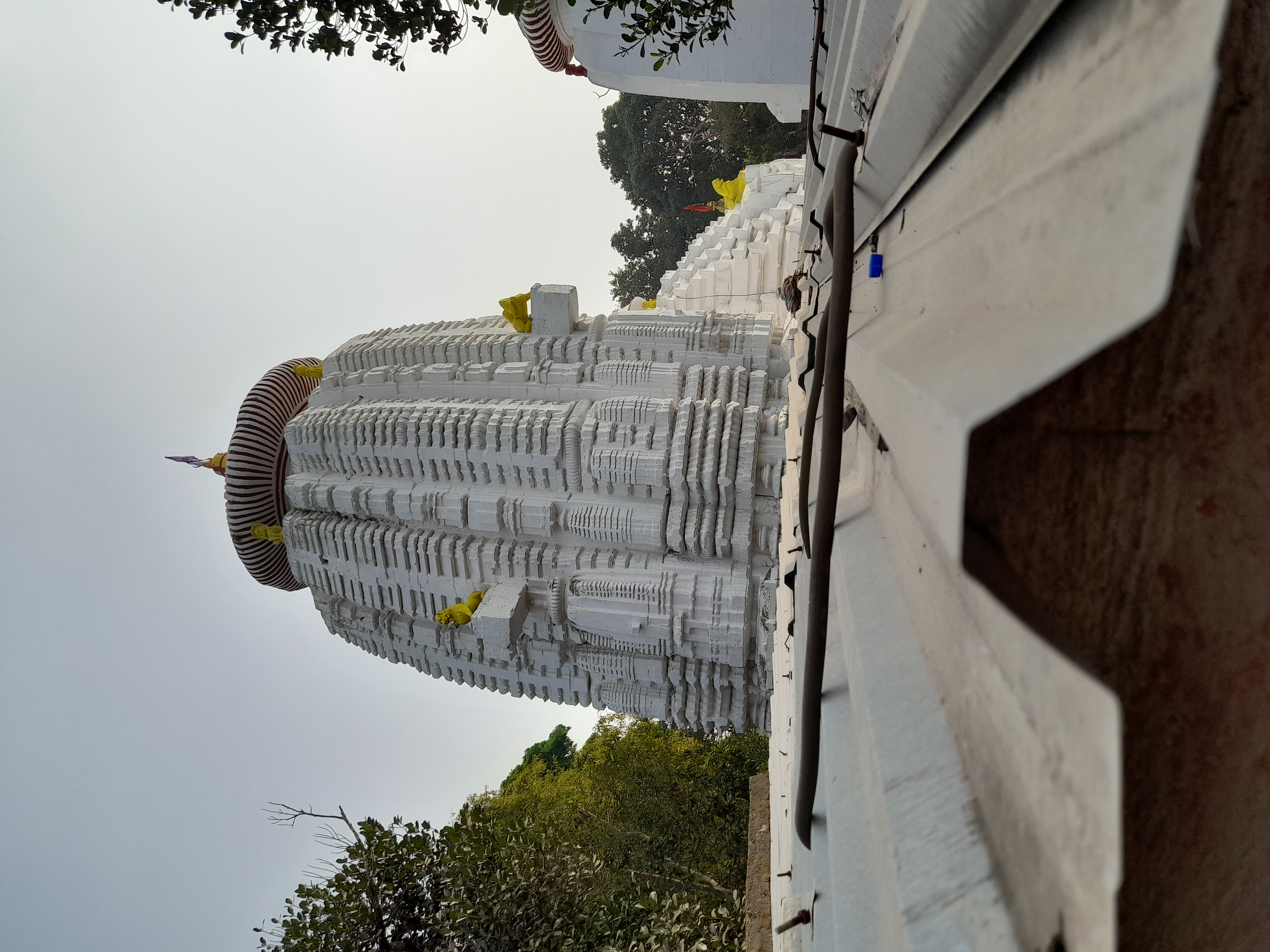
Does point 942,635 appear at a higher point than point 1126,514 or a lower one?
lower

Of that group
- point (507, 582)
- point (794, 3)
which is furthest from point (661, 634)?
point (794, 3)

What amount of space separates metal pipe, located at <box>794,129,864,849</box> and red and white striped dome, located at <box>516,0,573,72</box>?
945cm

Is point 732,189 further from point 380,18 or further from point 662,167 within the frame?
point 380,18

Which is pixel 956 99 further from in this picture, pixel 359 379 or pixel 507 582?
pixel 359 379

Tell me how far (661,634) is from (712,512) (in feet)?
3.21

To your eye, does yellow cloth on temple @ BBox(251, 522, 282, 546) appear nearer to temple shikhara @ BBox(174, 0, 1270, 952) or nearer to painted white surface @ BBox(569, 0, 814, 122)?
painted white surface @ BBox(569, 0, 814, 122)

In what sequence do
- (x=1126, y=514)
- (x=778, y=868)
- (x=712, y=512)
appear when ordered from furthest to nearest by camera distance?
(x=712, y=512) < (x=778, y=868) < (x=1126, y=514)

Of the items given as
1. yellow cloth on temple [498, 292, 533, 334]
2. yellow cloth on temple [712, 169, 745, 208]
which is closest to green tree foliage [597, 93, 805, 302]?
yellow cloth on temple [712, 169, 745, 208]

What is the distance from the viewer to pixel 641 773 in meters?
9.02

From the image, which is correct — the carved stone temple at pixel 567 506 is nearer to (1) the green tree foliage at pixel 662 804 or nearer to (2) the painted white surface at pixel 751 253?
(1) the green tree foliage at pixel 662 804

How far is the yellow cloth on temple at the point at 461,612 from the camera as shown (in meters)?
5.81

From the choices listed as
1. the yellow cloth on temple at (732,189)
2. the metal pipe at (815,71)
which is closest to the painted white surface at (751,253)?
the yellow cloth on temple at (732,189)

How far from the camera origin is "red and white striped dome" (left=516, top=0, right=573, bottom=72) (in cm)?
1007

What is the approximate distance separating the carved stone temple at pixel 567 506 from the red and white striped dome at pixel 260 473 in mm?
702
